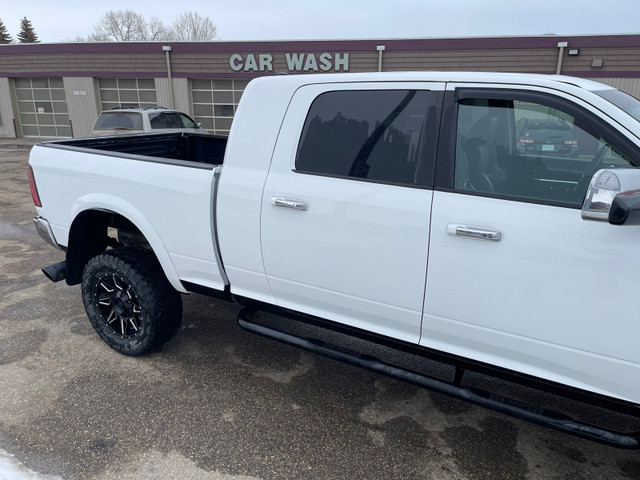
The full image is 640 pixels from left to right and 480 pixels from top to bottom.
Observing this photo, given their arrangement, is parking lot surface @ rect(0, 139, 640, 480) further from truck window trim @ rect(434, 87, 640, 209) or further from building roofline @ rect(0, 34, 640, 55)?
building roofline @ rect(0, 34, 640, 55)

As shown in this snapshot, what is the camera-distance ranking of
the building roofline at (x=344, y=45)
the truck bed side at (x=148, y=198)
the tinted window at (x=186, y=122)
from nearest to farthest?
1. the truck bed side at (x=148, y=198)
2. the tinted window at (x=186, y=122)
3. the building roofline at (x=344, y=45)

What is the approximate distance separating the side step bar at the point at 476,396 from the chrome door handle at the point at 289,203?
0.85 m

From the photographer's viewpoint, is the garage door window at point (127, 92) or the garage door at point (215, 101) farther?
the garage door window at point (127, 92)

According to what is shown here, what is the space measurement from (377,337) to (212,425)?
1161 mm

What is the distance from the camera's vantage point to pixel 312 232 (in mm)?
2637

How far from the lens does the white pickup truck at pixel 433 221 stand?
79.4 inches

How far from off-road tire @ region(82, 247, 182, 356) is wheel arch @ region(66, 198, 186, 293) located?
0.52ft

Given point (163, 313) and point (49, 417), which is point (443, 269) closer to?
point (163, 313)

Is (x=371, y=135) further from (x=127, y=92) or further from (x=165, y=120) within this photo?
(x=127, y=92)

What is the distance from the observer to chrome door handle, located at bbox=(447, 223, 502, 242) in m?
2.14

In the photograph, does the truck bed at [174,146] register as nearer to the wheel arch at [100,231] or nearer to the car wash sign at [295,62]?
the wheel arch at [100,231]

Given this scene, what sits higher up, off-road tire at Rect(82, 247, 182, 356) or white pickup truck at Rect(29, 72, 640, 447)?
white pickup truck at Rect(29, 72, 640, 447)

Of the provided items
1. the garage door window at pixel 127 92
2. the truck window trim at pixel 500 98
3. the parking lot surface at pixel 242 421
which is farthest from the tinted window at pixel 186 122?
the truck window trim at pixel 500 98

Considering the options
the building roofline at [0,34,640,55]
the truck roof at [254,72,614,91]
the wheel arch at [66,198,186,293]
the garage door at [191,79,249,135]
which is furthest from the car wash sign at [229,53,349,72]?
the truck roof at [254,72,614,91]
